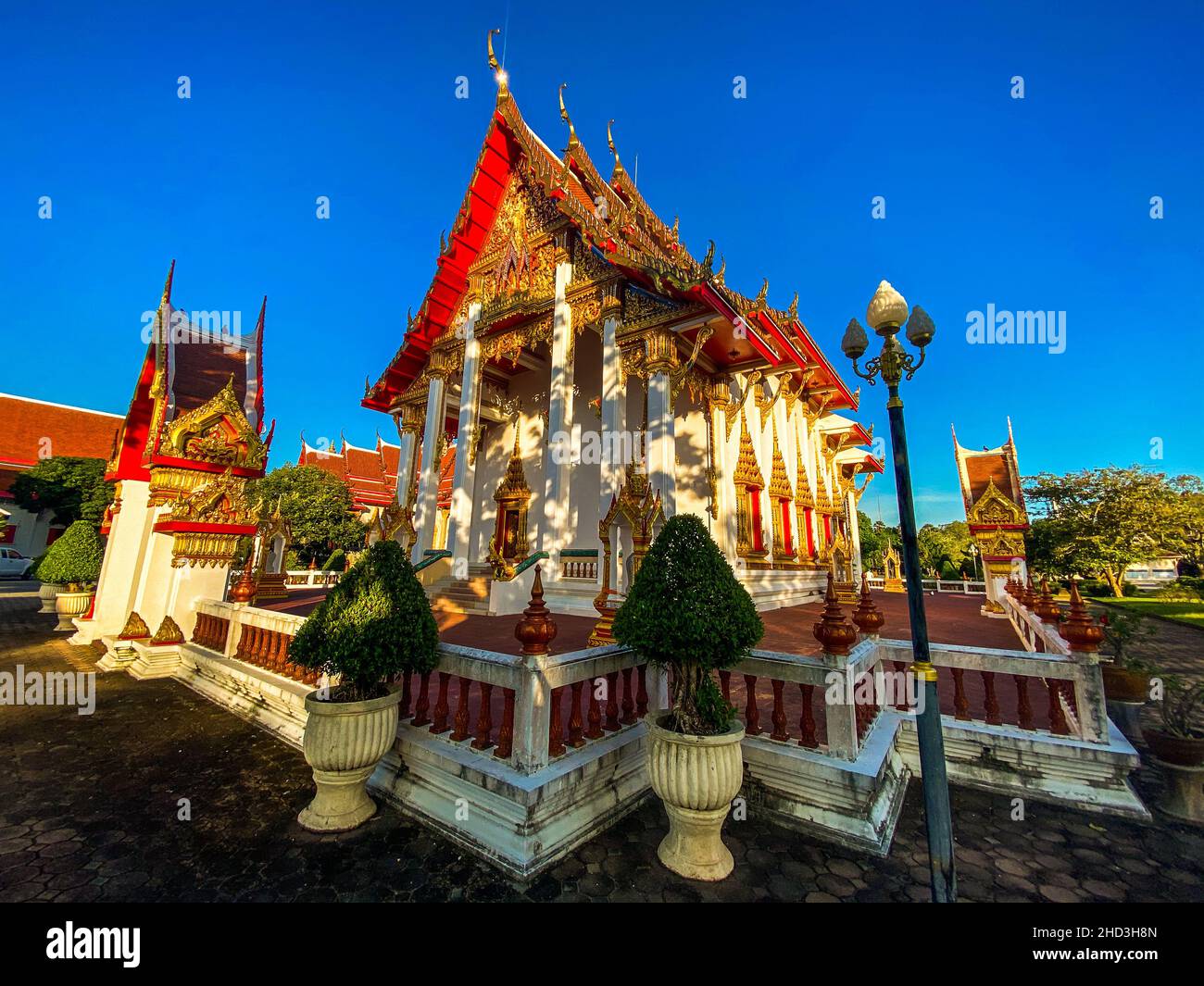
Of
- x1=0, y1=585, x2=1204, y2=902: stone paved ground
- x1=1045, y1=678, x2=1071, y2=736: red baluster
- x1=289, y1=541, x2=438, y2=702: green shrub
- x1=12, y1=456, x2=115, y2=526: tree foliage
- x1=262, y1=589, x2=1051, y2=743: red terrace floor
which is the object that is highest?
x1=12, y1=456, x2=115, y2=526: tree foliage

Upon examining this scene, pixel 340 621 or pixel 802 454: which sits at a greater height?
pixel 802 454

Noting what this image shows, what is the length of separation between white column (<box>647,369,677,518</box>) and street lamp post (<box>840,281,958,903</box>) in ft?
20.2

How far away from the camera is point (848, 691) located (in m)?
3.34

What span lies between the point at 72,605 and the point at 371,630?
520 inches

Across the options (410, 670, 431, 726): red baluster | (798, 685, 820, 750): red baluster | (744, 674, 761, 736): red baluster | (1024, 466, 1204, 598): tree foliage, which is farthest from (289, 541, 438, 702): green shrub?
(1024, 466, 1204, 598): tree foliage

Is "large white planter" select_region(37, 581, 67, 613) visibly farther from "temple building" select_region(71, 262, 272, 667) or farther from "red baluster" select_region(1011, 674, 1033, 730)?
"red baluster" select_region(1011, 674, 1033, 730)

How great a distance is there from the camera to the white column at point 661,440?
956 cm

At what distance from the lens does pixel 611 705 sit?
382cm

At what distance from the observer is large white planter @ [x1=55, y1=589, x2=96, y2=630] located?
11.1 metres

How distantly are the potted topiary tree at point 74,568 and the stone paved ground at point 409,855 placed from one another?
9.17 m

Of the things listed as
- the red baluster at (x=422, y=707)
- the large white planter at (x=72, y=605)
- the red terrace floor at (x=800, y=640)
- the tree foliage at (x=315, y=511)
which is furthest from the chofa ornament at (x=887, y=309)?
the tree foliage at (x=315, y=511)

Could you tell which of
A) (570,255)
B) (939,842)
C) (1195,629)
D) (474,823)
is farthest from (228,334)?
(1195,629)
